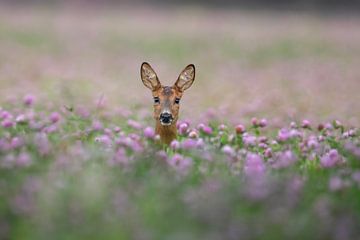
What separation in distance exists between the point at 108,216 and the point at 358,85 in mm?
11102

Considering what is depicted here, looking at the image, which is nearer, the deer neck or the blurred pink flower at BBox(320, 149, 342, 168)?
the blurred pink flower at BBox(320, 149, 342, 168)

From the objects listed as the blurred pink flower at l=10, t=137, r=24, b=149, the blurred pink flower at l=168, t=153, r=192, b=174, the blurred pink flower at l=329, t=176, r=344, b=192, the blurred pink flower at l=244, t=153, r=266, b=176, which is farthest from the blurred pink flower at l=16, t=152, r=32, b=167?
the blurred pink flower at l=329, t=176, r=344, b=192

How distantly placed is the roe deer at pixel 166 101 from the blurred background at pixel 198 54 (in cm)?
75

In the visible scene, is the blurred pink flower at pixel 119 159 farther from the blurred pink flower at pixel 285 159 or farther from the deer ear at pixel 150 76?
the deer ear at pixel 150 76

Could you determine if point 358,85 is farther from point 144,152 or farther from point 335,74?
point 144,152

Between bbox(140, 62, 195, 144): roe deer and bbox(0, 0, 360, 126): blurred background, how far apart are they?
748 mm

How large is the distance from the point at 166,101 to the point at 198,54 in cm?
1373

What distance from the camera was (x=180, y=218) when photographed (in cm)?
416

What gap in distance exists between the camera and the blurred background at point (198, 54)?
38.8ft

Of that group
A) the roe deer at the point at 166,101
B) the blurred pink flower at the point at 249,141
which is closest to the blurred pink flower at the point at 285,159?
the blurred pink flower at the point at 249,141

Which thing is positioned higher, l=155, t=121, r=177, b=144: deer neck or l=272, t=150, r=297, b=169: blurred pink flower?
l=155, t=121, r=177, b=144: deer neck

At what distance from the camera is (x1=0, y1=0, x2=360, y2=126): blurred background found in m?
11.8

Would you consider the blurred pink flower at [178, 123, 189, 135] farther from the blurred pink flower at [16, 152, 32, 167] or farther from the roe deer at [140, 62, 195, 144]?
the blurred pink flower at [16, 152, 32, 167]

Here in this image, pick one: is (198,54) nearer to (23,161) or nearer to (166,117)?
(166,117)
